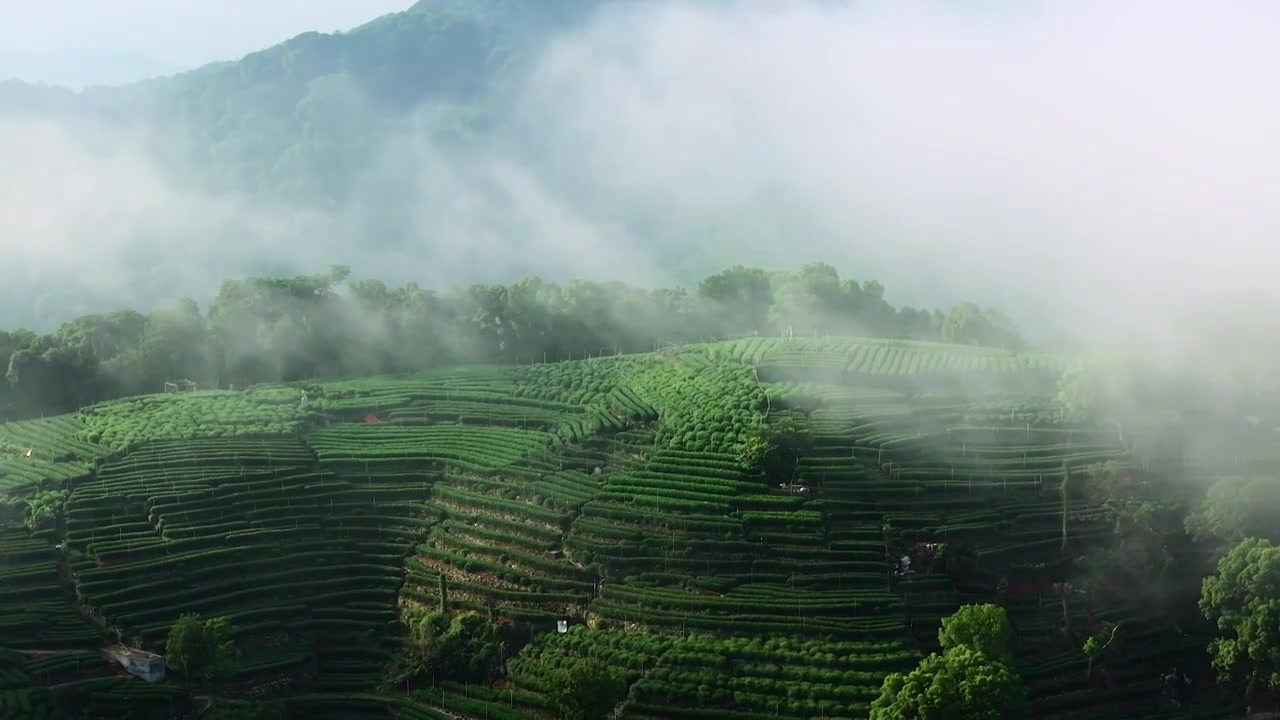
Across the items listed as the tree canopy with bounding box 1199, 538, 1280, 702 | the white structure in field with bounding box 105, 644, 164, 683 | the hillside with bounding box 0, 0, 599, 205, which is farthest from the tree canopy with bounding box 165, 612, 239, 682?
the hillside with bounding box 0, 0, 599, 205

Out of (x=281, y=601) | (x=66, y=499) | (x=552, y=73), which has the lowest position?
(x=281, y=601)

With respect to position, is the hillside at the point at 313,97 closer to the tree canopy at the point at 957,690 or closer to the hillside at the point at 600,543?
the hillside at the point at 600,543

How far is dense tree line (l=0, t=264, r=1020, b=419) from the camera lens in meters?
57.9

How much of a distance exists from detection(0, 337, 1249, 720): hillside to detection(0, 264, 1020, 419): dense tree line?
6905 millimetres

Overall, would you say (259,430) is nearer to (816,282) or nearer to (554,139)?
(816,282)

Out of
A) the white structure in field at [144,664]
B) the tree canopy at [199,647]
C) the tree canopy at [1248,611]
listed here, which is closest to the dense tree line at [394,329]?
the white structure in field at [144,664]

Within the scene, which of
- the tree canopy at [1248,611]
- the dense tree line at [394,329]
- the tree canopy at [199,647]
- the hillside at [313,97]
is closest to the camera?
the tree canopy at [1248,611]

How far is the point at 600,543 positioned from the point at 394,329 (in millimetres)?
27412

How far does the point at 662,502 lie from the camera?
41.7 metres

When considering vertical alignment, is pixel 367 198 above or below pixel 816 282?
above

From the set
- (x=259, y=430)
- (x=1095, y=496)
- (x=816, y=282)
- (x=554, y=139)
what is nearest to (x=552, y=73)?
(x=554, y=139)

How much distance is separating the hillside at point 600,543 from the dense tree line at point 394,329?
22.7 feet

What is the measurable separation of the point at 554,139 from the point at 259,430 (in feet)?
365

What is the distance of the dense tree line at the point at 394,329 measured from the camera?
57.9 metres
